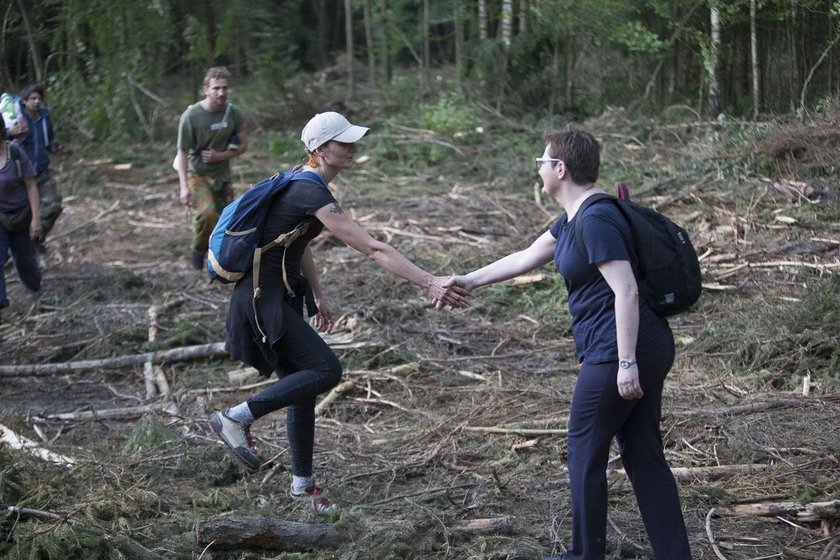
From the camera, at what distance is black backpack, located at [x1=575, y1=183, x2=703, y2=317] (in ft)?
14.0

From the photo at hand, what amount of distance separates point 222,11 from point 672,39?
1034 cm

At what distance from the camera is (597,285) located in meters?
4.36

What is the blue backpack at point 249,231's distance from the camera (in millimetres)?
Result: 5250

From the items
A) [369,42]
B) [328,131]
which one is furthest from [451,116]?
[328,131]

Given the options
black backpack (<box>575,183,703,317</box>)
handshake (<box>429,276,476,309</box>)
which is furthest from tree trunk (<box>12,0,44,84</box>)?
black backpack (<box>575,183,703,317</box>)

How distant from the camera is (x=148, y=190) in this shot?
17.0m

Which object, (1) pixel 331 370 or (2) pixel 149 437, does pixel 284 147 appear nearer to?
(2) pixel 149 437

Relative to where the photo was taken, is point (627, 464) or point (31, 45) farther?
point (31, 45)

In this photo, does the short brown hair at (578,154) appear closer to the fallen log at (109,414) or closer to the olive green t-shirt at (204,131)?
the fallen log at (109,414)

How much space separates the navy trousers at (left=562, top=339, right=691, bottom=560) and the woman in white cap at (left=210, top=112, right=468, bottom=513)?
131 centimetres

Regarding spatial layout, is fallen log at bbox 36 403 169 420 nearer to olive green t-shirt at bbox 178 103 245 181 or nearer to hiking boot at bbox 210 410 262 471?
hiking boot at bbox 210 410 262 471

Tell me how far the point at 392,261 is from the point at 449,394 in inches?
99.1

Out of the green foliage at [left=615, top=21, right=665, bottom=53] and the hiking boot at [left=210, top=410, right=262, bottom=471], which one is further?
the green foliage at [left=615, top=21, right=665, bottom=53]

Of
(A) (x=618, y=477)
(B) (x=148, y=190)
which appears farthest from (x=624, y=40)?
(A) (x=618, y=477)
